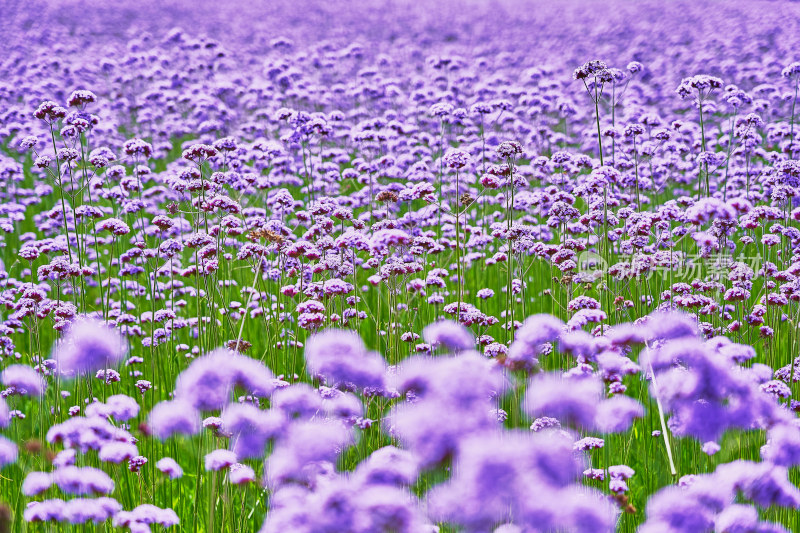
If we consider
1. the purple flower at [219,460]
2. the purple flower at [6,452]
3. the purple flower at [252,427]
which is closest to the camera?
the purple flower at [252,427]

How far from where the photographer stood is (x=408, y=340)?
5.62 meters

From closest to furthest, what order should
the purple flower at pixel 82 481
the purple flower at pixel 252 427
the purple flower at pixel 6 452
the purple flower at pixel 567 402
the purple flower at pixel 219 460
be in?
the purple flower at pixel 567 402 < the purple flower at pixel 252 427 < the purple flower at pixel 6 452 < the purple flower at pixel 82 481 < the purple flower at pixel 219 460

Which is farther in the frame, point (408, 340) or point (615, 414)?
point (408, 340)

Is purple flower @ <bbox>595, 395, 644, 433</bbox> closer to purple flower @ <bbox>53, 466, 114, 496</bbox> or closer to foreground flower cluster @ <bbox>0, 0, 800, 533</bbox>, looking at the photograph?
foreground flower cluster @ <bbox>0, 0, 800, 533</bbox>

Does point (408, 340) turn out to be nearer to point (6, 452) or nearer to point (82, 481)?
point (82, 481)

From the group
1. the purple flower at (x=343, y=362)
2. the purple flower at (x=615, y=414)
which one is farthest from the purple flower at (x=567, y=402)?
the purple flower at (x=615, y=414)

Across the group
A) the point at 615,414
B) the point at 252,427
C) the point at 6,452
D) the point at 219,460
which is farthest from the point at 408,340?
the point at 6,452

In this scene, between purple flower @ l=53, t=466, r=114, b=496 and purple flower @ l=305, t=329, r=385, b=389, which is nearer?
purple flower @ l=305, t=329, r=385, b=389

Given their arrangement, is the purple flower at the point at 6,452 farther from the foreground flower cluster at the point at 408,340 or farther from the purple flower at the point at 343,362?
the purple flower at the point at 343,362

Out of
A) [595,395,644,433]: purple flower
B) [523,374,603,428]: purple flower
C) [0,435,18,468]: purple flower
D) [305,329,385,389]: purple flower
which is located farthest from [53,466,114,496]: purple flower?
[595,395,644,433]: purple flower

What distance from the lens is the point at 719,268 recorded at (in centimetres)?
631

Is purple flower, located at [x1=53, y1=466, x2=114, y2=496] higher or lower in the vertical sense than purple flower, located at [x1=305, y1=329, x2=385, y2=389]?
lower

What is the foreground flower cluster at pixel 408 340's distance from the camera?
2.10 m

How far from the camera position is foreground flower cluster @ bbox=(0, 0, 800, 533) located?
210 cm
